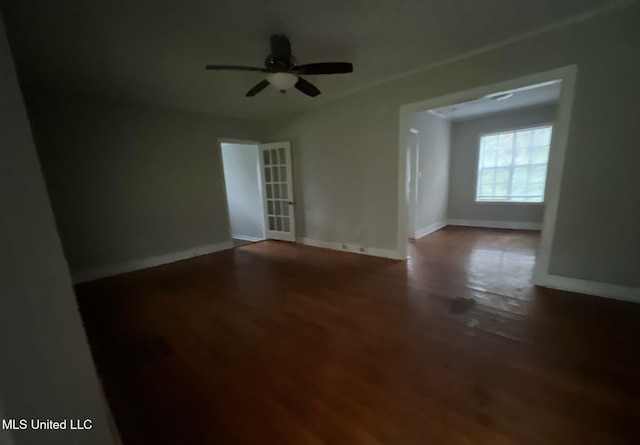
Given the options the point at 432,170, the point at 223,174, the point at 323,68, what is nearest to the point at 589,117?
the point at 323,68

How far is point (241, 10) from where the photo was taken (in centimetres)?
190

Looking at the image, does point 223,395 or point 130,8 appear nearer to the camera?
point 223,395

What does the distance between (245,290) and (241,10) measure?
268 centimetres

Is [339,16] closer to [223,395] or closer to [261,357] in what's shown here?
[261,357]

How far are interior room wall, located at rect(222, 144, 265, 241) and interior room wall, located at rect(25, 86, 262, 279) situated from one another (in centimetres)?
106

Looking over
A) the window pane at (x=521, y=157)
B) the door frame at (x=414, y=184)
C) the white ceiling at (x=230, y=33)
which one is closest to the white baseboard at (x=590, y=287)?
the door frame at (x=414, y=184)

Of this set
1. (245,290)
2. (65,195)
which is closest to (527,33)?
(245,290)

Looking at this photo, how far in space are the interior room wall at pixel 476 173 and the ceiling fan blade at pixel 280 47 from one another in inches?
205

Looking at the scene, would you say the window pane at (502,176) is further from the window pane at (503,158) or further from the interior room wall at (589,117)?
the interior room wall at (589,117)

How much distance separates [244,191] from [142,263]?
8.94ft

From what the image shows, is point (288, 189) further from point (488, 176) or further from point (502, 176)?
point (502, 176)

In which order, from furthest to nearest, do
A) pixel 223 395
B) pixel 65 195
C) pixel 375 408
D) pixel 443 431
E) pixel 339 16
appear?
1. pixel 65 195
2. pixel 339 16
3. pixel 223 395
4. pixel 375 408
5. pixel 443 431

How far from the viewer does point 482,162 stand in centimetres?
586

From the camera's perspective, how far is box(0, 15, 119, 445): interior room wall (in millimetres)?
531
